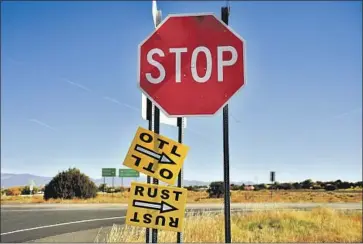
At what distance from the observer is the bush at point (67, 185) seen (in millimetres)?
34969

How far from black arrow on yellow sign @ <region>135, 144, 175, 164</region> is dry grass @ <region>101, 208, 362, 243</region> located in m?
4.39

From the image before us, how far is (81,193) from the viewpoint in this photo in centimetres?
3641

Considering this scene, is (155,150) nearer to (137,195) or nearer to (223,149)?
(137,195)

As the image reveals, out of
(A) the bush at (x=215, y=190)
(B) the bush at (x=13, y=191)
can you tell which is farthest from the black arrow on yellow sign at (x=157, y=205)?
(B) the bush at (x=13, y=191)

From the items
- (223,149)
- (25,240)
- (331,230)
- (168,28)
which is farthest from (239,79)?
(331,230)

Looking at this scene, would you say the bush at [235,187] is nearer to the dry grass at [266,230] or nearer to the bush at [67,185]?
the bush at [67,185]

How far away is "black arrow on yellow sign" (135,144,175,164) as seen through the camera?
3682mm

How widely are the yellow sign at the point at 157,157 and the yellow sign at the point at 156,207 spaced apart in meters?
0.11

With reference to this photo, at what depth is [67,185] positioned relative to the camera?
115 feet

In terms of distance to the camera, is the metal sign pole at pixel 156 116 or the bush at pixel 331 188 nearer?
the metal sign pole at pixel 156 116

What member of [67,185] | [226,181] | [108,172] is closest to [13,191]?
[108,172]

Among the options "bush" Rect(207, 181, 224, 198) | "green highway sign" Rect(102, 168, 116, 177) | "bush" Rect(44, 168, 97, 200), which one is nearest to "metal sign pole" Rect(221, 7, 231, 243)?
"bush" Rect(44, 168, 97, 200)

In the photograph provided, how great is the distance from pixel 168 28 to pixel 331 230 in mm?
10033

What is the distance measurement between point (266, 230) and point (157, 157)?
8.81 m
